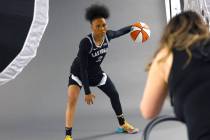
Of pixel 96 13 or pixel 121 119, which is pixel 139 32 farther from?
pixel 121 119

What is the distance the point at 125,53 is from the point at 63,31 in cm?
69

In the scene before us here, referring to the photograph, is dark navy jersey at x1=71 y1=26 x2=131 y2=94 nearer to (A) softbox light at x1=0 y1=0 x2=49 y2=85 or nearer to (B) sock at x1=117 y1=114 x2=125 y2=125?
(B) sock at x1=117 y1=114 x2=125 y2=125

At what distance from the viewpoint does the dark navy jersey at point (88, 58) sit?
10.4ft

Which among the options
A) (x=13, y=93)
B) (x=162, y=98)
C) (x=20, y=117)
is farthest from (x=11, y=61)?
(x=13, y=93)

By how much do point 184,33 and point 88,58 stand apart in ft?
6.74

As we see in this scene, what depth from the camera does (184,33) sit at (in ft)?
4.09

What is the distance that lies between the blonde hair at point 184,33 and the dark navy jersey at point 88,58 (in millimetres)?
1893

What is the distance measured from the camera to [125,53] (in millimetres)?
4586

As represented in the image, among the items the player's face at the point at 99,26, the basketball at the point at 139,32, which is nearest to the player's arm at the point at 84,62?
the player's face at the point at 99,26

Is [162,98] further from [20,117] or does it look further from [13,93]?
[13,93]

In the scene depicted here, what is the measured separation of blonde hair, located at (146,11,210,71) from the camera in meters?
1.21

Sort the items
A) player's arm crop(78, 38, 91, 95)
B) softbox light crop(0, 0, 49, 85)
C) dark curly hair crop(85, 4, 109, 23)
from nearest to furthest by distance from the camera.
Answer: softbox light crop(0, 0, 49, 85) < player's arm crop(78, 38, 91, 95) < dark curly hair crop(85, 4, 109, 23)

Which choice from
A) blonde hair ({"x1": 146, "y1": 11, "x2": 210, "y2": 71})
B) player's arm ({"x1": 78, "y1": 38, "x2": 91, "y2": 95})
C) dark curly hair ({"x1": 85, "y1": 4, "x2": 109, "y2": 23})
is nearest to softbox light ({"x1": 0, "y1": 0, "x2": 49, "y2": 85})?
blonde hair ({"x1": 146, "y1": 11, "x2": 210, "y2": 71})

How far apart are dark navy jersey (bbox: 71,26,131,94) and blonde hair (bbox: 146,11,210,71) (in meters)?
1.89
